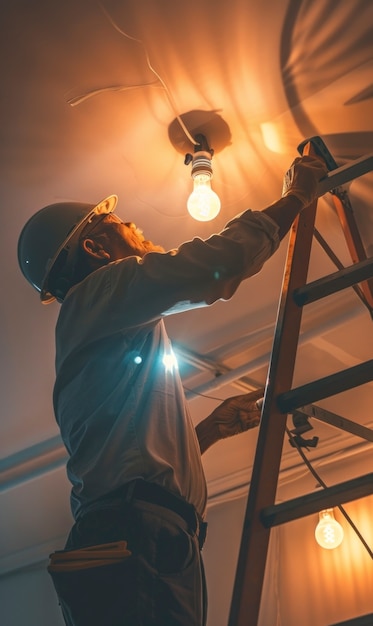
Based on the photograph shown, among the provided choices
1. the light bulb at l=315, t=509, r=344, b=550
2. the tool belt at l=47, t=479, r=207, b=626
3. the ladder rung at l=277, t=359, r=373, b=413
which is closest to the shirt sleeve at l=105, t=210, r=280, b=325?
the ladder rung at l=277, t=359, r=373, b=413

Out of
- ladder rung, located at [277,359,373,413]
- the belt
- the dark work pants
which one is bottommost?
the dark work pants

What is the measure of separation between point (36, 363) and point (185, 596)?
1.77 metres

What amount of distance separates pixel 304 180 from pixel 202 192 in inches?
15.8

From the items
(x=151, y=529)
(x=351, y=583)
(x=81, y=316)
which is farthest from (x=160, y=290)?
(x=351, y=583)

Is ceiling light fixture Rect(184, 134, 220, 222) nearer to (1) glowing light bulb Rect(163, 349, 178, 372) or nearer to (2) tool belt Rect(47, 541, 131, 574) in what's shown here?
(1) glowing light bulb Rect(163, 349, 178, 372)

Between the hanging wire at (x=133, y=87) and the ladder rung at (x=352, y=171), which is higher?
the hanging wire at (x=133, y=87)

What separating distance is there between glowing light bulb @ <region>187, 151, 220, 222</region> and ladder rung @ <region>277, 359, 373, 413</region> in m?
0.81

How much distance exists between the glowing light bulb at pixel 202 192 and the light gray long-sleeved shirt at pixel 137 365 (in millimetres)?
492

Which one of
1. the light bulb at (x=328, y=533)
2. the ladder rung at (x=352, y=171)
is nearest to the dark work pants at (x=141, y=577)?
the ladder rung at (x=352, y=171)

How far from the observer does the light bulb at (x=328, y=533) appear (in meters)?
3.30

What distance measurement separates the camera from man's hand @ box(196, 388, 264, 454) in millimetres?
2023

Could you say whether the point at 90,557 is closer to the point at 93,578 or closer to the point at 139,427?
the point at 93,578

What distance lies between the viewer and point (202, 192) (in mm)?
2096

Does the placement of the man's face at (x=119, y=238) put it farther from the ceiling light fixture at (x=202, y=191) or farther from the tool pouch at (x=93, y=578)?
the tool pouch at (x=93, y=578)
